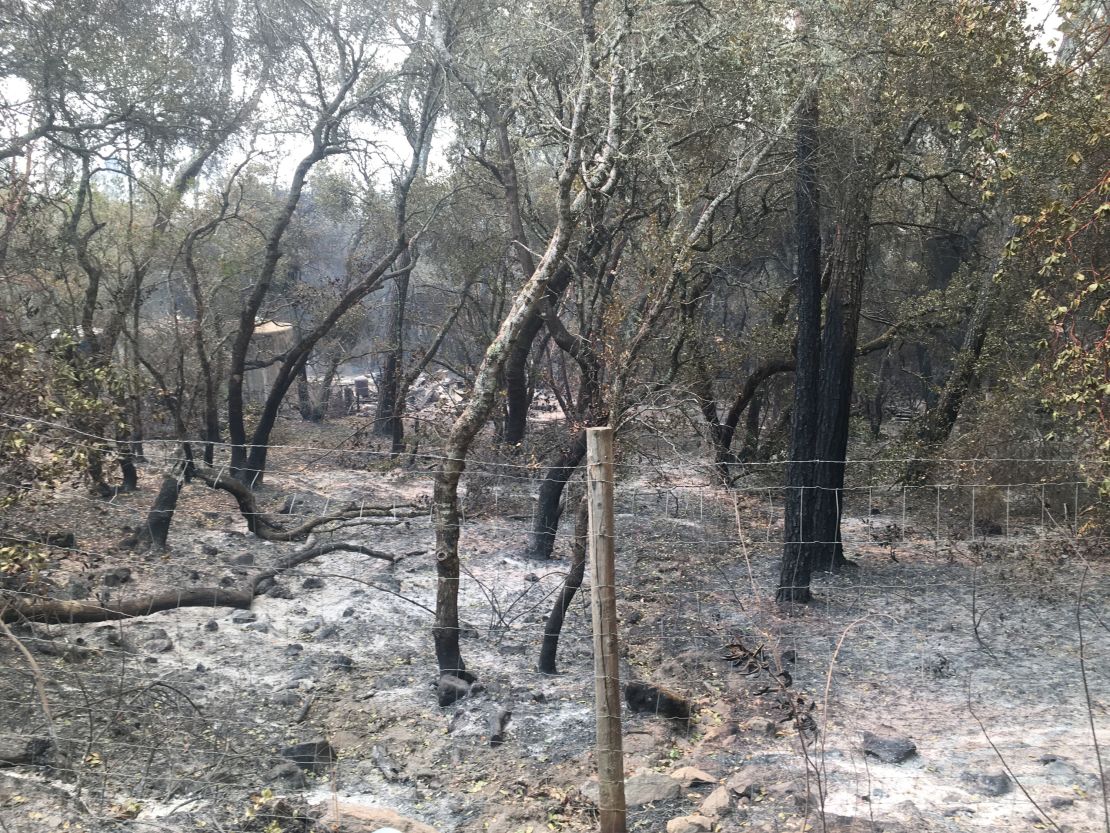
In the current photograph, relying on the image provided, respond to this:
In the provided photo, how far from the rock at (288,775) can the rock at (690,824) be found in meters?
1.96

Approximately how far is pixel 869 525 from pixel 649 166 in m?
4.99

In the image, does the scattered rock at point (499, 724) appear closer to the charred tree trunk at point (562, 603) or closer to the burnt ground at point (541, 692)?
the burnt ground at point (541, 692)

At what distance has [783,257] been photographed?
1853 centimetres

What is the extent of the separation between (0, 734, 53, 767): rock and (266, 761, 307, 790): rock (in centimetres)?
108

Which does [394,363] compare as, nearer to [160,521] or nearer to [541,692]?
[160,521]

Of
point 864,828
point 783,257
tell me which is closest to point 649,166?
point 864,828

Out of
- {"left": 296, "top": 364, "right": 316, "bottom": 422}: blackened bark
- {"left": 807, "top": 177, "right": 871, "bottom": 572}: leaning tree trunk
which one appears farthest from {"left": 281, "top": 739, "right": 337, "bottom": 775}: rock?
{"left": 296, "top": 364, "right": 316, "bottom": 422}: blackened bark

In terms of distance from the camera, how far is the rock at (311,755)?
5.05 m

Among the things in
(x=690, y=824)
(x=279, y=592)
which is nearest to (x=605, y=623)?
(x=690, y=824)

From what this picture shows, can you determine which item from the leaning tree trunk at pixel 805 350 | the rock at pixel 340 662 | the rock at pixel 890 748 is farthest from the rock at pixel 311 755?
the leaning tree trunk at pixel 805 350

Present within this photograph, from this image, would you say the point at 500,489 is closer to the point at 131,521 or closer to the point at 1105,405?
the point at 131,521

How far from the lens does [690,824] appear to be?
14.1 ft

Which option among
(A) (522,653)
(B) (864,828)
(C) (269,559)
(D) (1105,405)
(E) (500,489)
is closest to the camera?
(B) (864,828)

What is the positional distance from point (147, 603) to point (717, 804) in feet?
13.9
